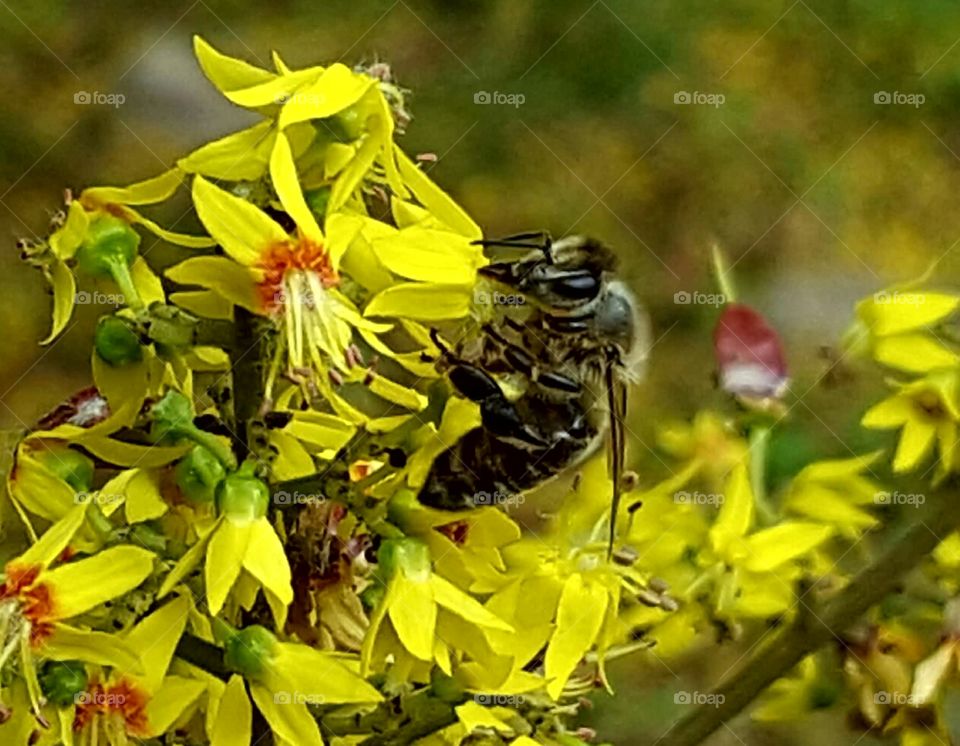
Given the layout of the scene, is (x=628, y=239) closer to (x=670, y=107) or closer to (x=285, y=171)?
(x=670, y=107)

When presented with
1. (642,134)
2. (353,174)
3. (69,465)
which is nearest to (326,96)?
(353,174)

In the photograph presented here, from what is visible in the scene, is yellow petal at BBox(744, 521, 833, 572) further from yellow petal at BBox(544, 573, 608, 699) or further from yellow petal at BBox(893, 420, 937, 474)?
yellow petal at BBox(544, 573, 608, 699)

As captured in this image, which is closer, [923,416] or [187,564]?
[187,564]

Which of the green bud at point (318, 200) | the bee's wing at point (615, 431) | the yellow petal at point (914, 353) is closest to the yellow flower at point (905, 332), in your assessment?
the yellow petal at point (914, 353)

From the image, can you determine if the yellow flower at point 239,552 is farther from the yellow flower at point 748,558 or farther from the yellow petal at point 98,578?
the yellow flower at point 748,558

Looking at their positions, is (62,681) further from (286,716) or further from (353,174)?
(353,174)

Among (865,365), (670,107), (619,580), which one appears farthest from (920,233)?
(619,580)

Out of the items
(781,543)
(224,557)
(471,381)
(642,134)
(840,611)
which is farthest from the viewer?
(642,134)

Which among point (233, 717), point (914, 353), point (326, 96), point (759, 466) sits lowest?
point (233, 717)
